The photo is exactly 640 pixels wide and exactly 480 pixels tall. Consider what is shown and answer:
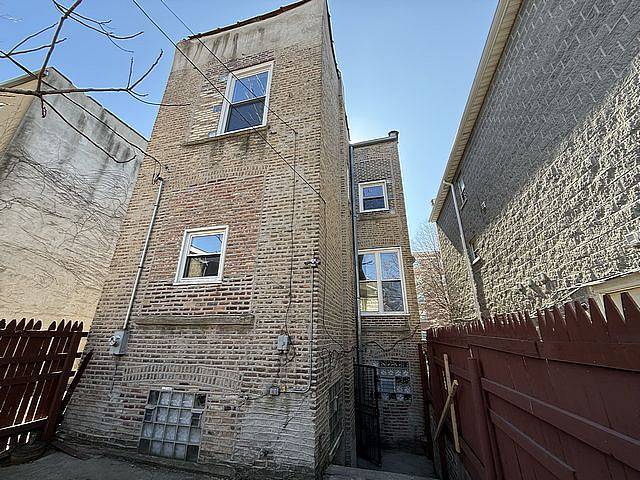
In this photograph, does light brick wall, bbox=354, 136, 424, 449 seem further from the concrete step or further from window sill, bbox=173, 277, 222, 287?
window sill, bbox=173, 277, 222, 287

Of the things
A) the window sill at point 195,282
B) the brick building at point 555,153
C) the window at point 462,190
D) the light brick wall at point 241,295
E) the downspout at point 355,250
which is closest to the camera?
the brick building at point 555,153

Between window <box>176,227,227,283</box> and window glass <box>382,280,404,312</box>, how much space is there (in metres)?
5.14

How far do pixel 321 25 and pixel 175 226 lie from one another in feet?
20.1

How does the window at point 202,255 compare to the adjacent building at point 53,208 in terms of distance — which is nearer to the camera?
the window at point 202,255

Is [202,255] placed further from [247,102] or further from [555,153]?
[555,153]

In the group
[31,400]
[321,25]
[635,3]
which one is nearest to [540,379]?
[635,3]

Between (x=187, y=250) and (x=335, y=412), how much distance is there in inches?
160

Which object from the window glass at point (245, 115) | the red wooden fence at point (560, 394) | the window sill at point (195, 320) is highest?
the window glass at point (245, 115)

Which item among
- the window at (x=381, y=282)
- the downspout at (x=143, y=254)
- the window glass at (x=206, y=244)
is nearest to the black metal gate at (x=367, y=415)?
the window at (x=381, y=282)

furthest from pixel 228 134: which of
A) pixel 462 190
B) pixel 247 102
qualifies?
pixel 462 190

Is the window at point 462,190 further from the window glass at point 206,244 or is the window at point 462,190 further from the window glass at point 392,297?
the window glass at point 206,244

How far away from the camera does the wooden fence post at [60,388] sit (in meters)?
4.36

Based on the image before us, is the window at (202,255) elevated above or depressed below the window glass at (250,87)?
below

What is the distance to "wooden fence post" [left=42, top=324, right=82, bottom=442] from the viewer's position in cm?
436
